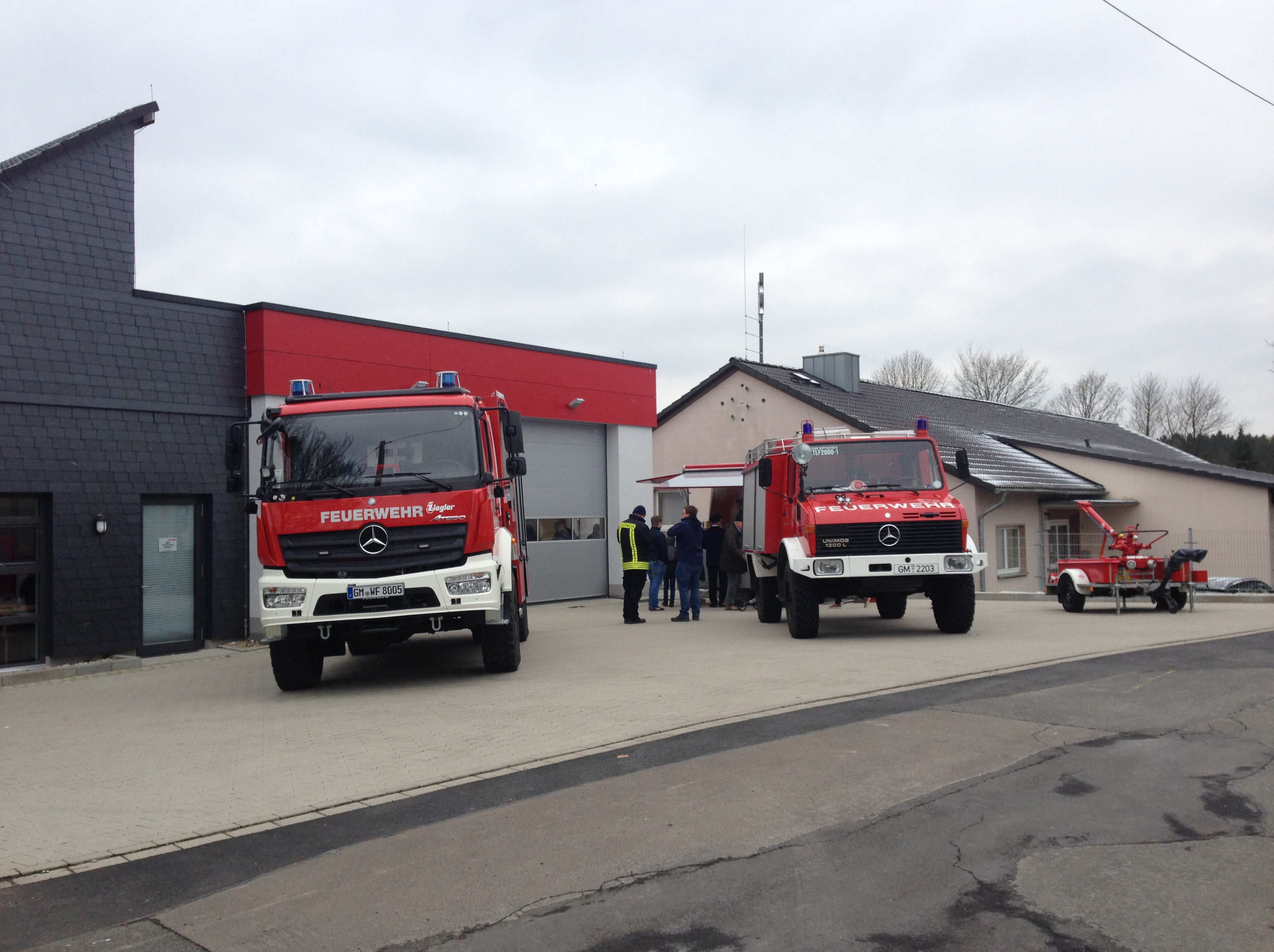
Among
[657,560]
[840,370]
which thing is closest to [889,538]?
[657,560]

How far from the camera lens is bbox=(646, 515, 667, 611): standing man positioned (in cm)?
1822

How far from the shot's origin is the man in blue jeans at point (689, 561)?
57.5 feet

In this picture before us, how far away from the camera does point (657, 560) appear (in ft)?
62.5

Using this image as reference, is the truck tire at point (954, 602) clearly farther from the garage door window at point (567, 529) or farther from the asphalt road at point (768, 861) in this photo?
the garage door window at point (567, 529)

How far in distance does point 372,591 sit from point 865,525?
6.21 meters

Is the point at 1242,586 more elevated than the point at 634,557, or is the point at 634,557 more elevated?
the point at 634,557

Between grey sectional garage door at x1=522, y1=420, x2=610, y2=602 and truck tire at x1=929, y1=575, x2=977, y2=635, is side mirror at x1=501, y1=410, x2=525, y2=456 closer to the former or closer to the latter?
truck tire at x1=929, y1=575, x2=977, y2=635

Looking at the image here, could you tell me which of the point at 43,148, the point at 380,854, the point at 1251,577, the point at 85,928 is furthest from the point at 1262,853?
the point at 1251,577

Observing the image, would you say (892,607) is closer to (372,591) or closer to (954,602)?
(954,602)

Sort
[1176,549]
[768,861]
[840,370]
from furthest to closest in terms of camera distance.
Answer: [840,370] < [1176,549] < [768,861]

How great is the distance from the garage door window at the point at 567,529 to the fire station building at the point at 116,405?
456 centimetres

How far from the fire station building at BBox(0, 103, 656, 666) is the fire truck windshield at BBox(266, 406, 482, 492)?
471cm

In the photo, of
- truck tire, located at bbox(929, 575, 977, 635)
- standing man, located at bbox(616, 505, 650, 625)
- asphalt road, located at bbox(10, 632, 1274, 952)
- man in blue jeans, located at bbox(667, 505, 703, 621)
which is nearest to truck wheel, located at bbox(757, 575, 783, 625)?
man in blue jeans, located at bbox(667, 505, 703, 621)

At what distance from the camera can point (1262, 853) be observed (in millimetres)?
4891
